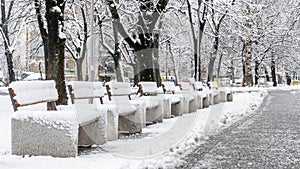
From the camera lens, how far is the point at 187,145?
6547 millimetres

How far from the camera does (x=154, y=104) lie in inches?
351

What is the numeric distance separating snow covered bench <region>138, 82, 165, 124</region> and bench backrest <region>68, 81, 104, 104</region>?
1232 mm

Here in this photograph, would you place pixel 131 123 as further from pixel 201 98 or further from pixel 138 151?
pixel 201 98

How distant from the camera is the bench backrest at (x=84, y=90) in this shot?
21.2 feet

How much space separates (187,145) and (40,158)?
2.49 metres

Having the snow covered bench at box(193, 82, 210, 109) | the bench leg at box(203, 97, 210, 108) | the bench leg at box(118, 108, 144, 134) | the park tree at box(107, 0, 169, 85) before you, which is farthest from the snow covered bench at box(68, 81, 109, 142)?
the bench leg at box(203, 97, 210, 108)

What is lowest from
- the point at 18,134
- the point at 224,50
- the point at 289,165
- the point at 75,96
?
the point at 289,165

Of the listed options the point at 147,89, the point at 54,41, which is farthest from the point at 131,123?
the point at 54,41

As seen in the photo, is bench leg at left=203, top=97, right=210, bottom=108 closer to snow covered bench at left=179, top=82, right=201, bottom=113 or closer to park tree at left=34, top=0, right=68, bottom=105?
snow covered bench at left=179, top=82, right=201, bottom=113

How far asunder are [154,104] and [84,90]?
2341 mm

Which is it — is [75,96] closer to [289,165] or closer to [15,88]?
[15,88]

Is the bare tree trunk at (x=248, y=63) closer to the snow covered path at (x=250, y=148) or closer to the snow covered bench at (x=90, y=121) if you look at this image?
the snow covered path at (x=250, y=148)

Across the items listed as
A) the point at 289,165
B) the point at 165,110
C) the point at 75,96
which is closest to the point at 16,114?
the point at 75,96

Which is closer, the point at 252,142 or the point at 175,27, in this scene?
the point at 252,142
